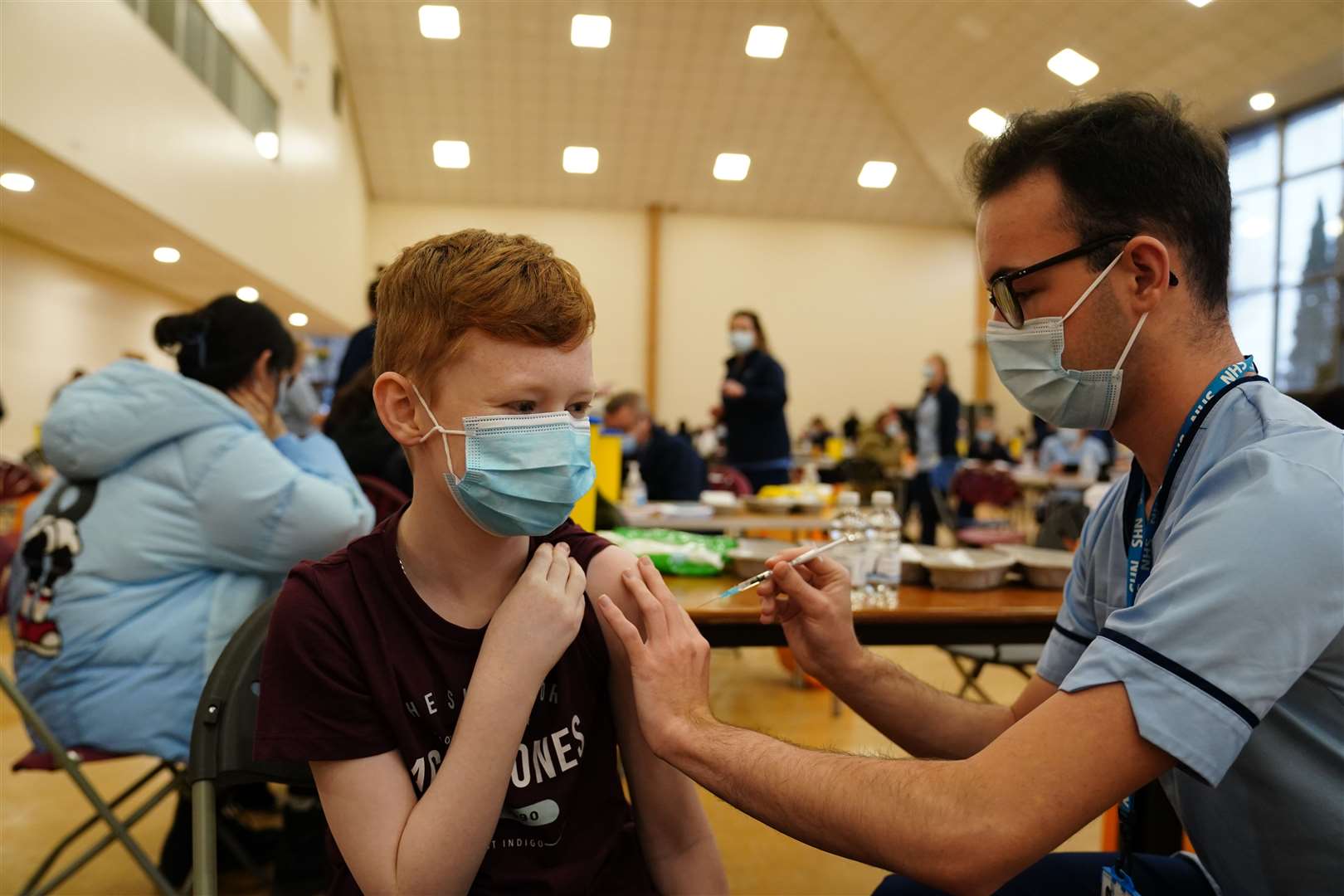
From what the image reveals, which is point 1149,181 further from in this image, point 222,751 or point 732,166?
point 732,166

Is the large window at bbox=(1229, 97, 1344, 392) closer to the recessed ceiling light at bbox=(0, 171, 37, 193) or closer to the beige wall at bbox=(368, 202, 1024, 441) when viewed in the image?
the beige wall at bbox=(368, 202, 1024, 441)

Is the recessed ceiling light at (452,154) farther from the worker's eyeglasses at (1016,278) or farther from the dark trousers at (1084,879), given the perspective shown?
the dark trousers at (1084,879)

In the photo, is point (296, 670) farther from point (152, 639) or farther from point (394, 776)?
point (152, 639)

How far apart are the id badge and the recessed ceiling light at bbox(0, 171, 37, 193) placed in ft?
19.4

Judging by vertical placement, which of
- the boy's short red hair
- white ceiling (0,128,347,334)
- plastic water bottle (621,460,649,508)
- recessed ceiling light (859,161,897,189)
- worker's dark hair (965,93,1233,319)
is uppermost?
white ceiling (0,128,347,334)

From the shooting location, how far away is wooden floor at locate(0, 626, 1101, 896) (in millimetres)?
1951

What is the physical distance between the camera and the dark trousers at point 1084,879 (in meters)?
1.17

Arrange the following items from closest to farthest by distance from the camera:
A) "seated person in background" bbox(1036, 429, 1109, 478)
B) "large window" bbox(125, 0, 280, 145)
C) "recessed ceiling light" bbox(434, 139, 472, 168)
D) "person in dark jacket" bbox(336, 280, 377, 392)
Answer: "recessed ceiling light" bbox(434, 139, 472, 168), "person in dark jacket" bbox(336, 280, 377, 392), "large window" bbox(125, 0, 280, 145), "seated person in background" bbox(1036, 429, 1109, 478)

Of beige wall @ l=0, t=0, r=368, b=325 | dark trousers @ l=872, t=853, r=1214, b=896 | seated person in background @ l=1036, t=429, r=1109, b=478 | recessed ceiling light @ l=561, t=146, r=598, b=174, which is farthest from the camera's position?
seated person in background @ l=1036, t=429, r=1109, b=478

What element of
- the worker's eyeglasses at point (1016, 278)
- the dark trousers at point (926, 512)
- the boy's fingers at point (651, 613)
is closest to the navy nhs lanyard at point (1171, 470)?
the worker's eyeglasses at point (1016, 278)

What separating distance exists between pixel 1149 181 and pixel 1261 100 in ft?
3.75

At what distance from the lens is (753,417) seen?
211 inches

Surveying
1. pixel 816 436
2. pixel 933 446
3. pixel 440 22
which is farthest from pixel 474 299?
pixel 816 436

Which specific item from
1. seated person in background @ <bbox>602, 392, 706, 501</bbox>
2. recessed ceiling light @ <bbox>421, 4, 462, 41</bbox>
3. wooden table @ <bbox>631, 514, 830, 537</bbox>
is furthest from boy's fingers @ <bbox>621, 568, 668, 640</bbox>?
seated person in background @ <bbox>602, 392, 706, 501</bbox>
